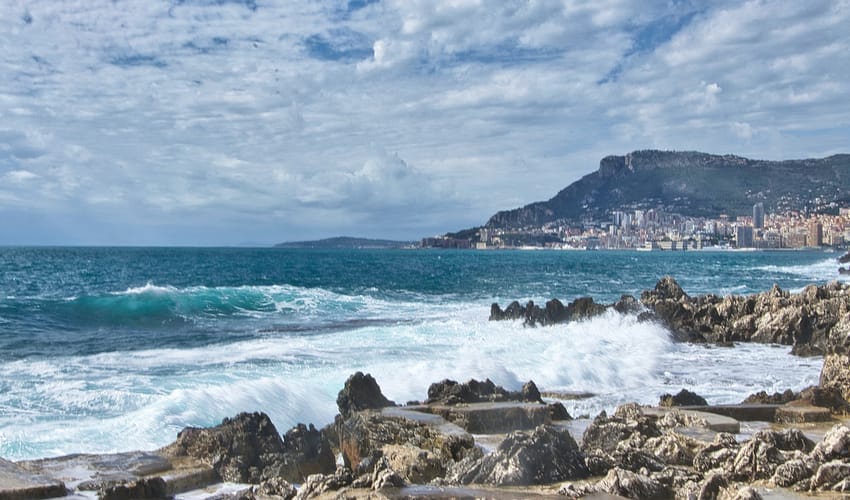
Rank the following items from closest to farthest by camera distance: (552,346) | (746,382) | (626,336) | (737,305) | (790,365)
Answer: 1. (746,382)
2. (790,365)
3. (552,346)
4. (626,336)
5. (737,305)

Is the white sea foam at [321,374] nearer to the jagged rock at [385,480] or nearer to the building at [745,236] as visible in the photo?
the jagged rock at [385,480]

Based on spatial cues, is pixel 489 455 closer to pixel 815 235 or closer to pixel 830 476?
pixel 830 476

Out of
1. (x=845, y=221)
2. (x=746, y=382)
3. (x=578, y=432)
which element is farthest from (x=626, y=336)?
(x=845, y=221)

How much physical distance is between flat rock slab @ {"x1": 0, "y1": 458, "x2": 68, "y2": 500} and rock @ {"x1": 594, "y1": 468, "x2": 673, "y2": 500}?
182 inches

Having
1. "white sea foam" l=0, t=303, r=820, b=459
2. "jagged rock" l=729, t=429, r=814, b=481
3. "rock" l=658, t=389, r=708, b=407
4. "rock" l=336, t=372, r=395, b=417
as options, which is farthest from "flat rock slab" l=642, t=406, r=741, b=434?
"rock" l=336, t=372, r=395, b=417

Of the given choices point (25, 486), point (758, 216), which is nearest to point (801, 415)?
point (25, 486)

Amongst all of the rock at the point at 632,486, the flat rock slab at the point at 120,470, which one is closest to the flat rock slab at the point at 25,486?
the flat rock slab at the point at 120,470

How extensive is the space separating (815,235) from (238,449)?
17742 cm

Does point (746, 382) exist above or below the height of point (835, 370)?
below

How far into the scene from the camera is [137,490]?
7297 mm

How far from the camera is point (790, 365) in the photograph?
62.0ft

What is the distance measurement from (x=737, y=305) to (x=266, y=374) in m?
17.5

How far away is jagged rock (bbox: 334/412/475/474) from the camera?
8516 millimetres

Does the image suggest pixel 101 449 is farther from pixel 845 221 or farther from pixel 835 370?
pixel 845 221
